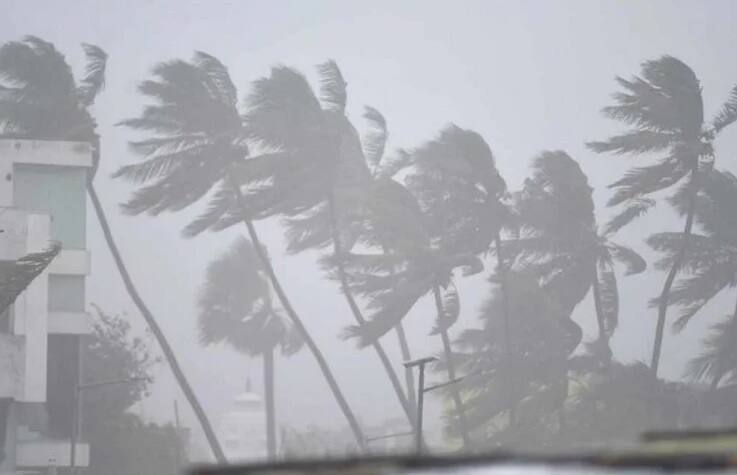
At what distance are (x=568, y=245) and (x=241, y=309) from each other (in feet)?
65.2

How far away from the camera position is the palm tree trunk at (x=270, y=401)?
280ft

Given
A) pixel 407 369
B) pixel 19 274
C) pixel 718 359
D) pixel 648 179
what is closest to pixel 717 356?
pixel 718 359

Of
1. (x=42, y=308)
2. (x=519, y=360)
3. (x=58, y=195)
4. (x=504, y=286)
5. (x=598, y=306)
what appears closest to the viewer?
(x=42, y=308)

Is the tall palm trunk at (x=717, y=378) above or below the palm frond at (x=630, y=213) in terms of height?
below

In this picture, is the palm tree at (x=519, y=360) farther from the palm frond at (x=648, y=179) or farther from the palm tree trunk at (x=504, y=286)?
the palm frond at (x=648, y=179)

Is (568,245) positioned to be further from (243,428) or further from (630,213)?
(243,428)

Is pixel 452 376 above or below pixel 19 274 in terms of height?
below

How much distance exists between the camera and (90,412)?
65.4 m

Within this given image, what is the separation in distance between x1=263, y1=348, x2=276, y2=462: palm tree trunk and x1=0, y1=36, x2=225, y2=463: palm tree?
13.1 m

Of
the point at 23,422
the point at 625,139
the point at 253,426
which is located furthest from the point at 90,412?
the point at 253,426

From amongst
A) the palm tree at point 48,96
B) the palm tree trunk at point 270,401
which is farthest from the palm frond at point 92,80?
the palm tree trunk at point 270,401

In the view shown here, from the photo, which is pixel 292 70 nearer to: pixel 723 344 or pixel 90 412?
pixel 90 412

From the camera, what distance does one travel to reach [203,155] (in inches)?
2699

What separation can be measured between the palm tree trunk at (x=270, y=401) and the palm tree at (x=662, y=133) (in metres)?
23.1
